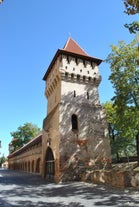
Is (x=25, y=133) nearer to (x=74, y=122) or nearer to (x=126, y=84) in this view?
(x=74, y=122)

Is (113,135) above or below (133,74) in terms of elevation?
below

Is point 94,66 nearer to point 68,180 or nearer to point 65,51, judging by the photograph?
point 65,51

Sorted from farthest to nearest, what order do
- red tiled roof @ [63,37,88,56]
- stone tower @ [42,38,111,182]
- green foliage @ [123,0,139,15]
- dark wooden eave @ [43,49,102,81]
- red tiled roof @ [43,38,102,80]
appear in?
red tiled roof @ [63,37,88,56], red tiled roof @ [43,38,102,80], dark wooden eave @ [43,49,102,81], stone tower @ [42,38,111,182], green foliage @ [123,0,139,15]

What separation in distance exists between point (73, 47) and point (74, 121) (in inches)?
361

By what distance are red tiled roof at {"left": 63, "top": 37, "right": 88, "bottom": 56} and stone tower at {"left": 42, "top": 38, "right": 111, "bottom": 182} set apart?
133 mm

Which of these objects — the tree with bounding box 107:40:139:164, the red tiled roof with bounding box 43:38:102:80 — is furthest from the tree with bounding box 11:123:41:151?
the tree with bounding box 107:40:139:164

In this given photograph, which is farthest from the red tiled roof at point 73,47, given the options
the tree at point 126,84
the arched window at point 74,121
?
the arched window at point 74,121

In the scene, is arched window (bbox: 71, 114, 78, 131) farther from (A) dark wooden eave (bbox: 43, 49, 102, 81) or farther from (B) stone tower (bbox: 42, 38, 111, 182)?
(A) dark wooden eave (bbox: 43, 49, 102, 81)

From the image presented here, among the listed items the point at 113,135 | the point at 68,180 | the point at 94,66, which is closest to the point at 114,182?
the point at 68,180

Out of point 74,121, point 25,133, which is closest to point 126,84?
point 74,121

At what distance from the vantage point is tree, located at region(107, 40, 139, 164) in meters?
15.6

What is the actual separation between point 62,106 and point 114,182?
769 centimetres

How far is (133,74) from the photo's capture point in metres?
15.8

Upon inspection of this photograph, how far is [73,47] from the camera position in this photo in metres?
19.9
